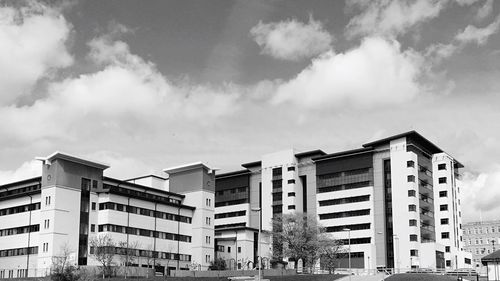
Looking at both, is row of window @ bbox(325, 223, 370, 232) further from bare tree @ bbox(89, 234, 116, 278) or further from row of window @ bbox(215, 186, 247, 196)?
bare tree @ bbox(89, 234, 116, 278)

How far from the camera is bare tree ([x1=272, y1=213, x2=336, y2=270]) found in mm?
115750

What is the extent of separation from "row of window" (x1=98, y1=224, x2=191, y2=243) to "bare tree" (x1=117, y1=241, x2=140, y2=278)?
7.38ft

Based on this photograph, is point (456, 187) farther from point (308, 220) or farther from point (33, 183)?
point (33, 183)

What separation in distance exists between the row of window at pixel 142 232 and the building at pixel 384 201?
50.2 ft

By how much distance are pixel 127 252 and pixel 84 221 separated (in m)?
8.59

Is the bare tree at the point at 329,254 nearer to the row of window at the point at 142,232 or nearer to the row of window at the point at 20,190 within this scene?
the row of window at the point at 142,232

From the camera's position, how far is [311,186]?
159875 mm

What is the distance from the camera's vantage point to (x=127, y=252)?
343 feet

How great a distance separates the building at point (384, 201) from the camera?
140 m

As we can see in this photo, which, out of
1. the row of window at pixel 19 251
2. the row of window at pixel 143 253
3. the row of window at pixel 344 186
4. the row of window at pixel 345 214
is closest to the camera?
the row of window at pixel 143 253

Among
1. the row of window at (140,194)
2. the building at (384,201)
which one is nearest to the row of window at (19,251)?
the row of window at (140,194)

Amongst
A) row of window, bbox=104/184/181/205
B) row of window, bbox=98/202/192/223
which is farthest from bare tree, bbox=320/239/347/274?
row of window, bbox=104/184/181/205

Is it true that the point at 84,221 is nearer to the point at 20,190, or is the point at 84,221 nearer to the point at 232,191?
the point at 20,190

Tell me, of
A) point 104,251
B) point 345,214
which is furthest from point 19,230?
point 345,214
